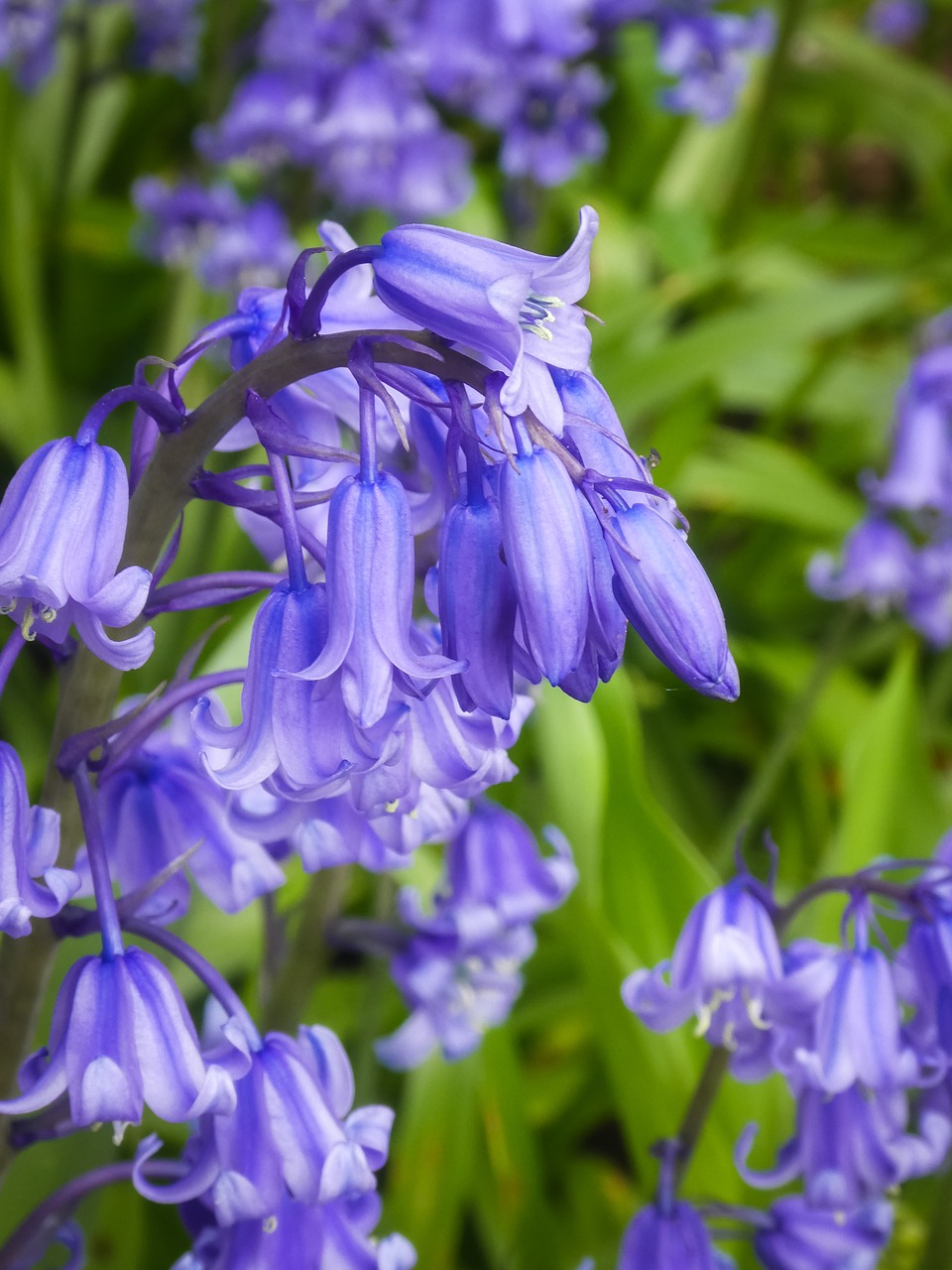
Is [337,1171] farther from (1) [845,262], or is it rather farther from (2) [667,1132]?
(1) [845,262]

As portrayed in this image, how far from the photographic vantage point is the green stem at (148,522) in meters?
0.83

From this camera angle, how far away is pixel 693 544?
3.33 metres

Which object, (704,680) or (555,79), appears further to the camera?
(555,79)

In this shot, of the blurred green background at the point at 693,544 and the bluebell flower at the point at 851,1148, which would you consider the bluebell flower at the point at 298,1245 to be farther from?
the bluebell flower at the point at 851,1148

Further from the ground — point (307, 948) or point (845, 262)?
point (307, 948)

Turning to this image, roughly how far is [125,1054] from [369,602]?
1.14ft

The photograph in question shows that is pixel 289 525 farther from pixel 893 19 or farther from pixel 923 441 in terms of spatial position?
pixel 893 19

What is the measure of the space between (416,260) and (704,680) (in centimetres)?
30

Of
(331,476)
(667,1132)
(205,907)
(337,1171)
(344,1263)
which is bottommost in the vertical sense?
(667,1132)

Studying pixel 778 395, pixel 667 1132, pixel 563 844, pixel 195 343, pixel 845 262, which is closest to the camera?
pixel 195 343

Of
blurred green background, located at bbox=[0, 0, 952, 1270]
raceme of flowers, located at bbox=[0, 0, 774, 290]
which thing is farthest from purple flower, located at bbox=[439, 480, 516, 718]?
raceme of flowers, located at bbox=[0, 0, 774, 290]

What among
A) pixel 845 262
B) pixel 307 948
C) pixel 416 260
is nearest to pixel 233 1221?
pixel 307 948

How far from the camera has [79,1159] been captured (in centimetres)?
133

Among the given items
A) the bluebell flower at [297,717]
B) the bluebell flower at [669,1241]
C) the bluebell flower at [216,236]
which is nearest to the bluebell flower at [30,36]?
the bluebell flower at [216,236]
